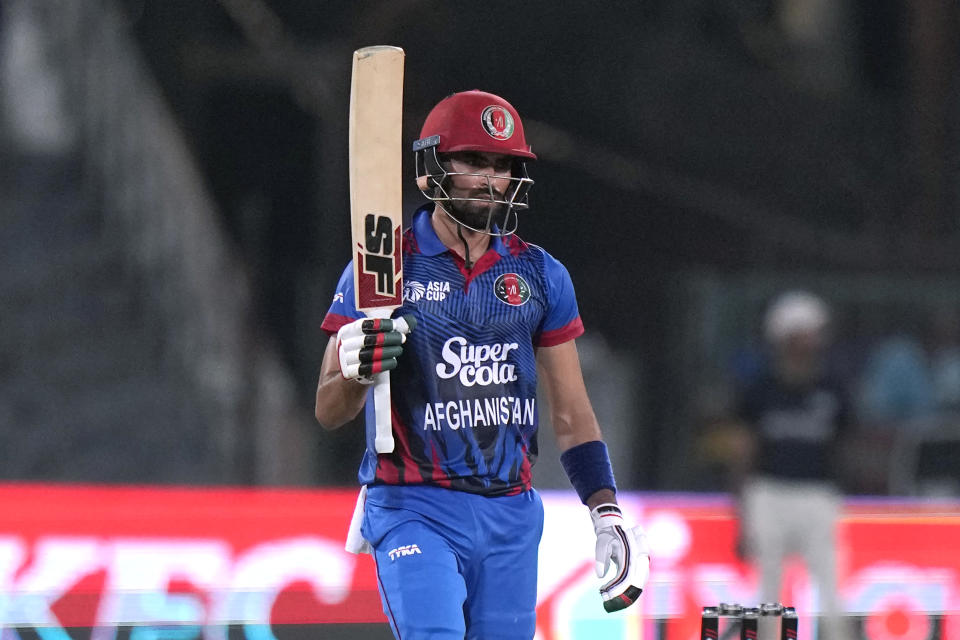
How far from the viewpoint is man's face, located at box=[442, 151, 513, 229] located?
3445 mm

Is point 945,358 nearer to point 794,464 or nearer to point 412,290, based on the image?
point 794,464

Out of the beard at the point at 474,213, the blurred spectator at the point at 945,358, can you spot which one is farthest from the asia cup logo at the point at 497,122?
the blurred spectator at the point at 945,358

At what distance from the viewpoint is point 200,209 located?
34.1 ft

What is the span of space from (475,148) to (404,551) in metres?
0.90

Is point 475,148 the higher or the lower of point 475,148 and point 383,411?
the higher

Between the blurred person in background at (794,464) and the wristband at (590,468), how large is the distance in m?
2.74

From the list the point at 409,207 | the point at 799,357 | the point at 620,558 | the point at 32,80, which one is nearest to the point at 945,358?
the point at 409,207

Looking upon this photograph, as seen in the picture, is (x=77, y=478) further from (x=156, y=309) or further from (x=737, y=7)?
(x=737, y=7)

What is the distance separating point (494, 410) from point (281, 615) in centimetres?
276

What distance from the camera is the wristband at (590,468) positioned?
3.60 meters

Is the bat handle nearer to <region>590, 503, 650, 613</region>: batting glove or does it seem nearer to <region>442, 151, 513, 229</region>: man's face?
<region>442, 151, 513, 229</region>: man's face

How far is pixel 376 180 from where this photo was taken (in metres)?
3.48

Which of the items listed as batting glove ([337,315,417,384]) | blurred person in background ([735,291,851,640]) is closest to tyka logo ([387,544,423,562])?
batting glove ([337,315,417,384])

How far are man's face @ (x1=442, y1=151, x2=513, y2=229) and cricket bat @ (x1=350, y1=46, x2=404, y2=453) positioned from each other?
0.13 m
